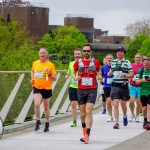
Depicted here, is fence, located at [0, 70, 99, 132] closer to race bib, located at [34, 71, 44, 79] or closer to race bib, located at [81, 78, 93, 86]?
race bib, located at [34, 71, 44, 79]

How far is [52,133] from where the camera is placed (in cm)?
1291

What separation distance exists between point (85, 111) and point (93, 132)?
5.76 feet

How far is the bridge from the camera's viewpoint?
429 inches

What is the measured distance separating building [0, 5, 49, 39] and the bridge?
4142 inches

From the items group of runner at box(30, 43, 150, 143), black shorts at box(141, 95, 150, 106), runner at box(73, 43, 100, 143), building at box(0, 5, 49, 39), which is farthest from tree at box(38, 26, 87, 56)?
runner at box(73, 43, 100, 143)

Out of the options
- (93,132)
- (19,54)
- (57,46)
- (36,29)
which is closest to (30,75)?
(93,132)

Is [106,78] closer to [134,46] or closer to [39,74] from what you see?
[39,74]

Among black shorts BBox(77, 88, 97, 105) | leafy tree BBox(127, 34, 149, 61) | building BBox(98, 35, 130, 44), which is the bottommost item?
building BBox(98, 35, 130, 44)

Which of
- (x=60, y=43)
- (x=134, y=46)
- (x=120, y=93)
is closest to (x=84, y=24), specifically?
(x=134, y=46)

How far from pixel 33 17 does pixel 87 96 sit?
367 feet

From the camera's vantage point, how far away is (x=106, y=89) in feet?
52.9

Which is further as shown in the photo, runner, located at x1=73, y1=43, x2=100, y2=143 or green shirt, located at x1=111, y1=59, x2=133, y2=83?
green shirt, located at x1=111, y1=59, x2=133, y2=83

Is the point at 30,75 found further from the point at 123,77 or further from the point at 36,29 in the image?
the point at 36,29

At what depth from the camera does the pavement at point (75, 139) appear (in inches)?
422
